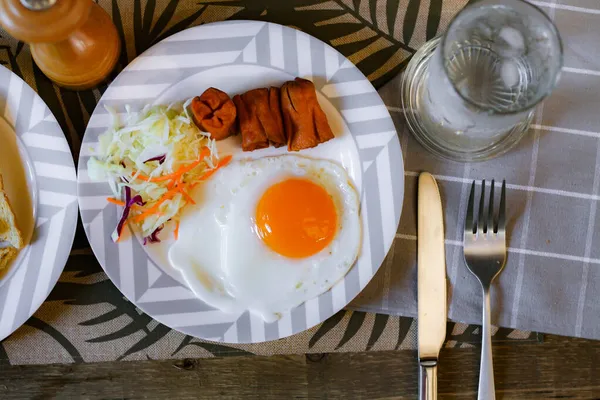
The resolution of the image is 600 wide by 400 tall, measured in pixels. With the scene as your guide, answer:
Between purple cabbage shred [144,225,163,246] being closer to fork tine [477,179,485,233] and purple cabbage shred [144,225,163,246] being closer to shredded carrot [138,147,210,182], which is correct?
shredded carrot [138,147,210,182]

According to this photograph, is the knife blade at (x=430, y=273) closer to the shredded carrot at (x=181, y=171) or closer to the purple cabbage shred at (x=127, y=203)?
the shredded carrot at (x=181, y=171)

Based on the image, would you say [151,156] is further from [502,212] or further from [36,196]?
[502,212]

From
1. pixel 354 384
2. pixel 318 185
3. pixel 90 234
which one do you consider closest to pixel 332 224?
pixel 318 185

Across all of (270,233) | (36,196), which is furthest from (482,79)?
(36,196)

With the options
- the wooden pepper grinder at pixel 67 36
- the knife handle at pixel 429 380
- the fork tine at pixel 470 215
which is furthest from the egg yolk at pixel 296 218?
the wooden pepper grinder at pixel 67 36

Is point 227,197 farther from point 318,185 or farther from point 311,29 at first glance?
point 311,29

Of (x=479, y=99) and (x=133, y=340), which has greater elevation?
(x=479, y=99)
